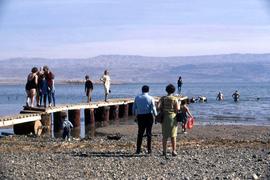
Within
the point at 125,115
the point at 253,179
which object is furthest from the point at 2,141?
the point at 125,115

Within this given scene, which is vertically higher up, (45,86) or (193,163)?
(45,86)

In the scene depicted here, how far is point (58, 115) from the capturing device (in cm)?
2747

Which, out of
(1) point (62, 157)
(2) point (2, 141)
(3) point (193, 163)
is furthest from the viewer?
(2) point (2, 141)

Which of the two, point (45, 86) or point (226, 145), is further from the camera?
point (45, 86)

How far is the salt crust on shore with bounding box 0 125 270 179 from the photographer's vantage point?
1178cm

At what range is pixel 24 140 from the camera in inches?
746

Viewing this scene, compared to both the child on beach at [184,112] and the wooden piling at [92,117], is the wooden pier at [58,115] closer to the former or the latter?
the wooden piling at [92,117]

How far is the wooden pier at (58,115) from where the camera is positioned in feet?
71.8

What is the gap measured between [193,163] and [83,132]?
580 inches

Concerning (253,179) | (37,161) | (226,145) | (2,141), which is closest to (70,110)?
(2,141)

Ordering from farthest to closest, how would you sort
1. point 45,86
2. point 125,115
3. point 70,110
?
1. point 125,115
2. point 70,110
3. point 45,86

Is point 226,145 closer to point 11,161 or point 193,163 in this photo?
point 193,163

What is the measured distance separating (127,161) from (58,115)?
14369 mm

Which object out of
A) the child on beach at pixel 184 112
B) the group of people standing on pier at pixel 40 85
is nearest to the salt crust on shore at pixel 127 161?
the child on beach at pixel 184 112
